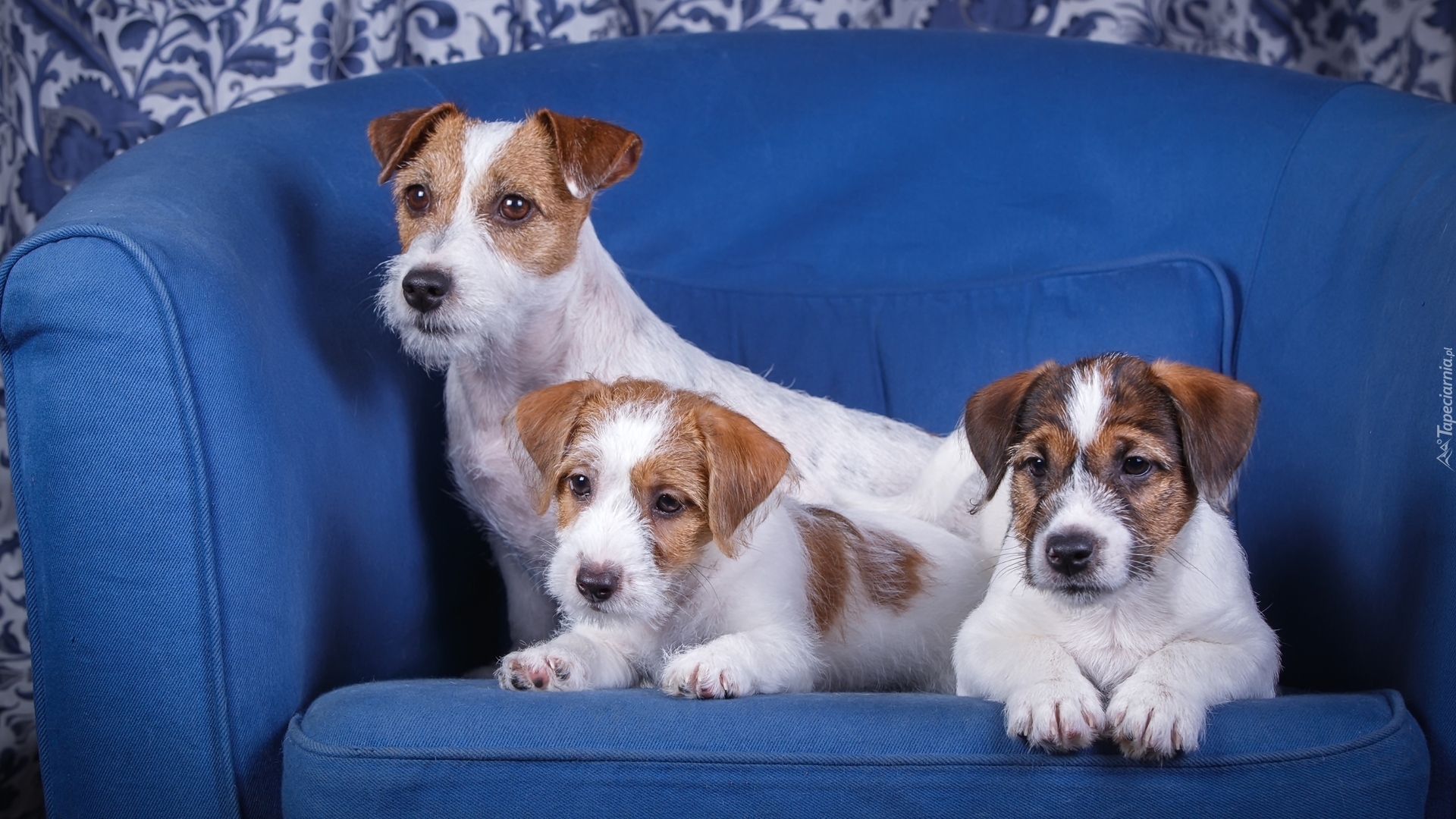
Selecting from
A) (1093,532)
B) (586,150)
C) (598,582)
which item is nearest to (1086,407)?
(1093,532)

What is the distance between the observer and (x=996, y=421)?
2.08 meters

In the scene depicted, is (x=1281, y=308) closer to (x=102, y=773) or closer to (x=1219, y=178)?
(x=1219, y=178)

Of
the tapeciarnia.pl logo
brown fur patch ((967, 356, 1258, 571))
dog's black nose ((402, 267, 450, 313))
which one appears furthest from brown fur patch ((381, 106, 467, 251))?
the tapeciarnia.pl logo

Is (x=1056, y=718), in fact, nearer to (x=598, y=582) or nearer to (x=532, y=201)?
(x=598, y=582)

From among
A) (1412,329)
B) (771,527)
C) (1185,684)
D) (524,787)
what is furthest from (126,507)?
(1412,329)

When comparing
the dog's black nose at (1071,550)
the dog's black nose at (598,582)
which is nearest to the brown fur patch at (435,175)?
the dog's black nose at (598,582)

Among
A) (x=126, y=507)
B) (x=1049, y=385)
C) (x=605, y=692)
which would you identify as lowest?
(x=605, y=692)

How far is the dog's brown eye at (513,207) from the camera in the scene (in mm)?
2398

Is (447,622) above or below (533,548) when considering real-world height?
below

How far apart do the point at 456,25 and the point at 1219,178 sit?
6.61 ft

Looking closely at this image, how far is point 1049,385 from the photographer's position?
2029mm

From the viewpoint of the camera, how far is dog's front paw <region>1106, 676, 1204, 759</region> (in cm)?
168

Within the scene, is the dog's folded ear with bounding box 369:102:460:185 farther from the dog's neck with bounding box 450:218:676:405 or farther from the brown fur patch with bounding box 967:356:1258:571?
the brown fur patch with bounding box 967:356:1258:571

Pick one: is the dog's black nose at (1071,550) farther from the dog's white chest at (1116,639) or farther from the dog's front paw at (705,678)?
the dog's front paw at (705,678)
